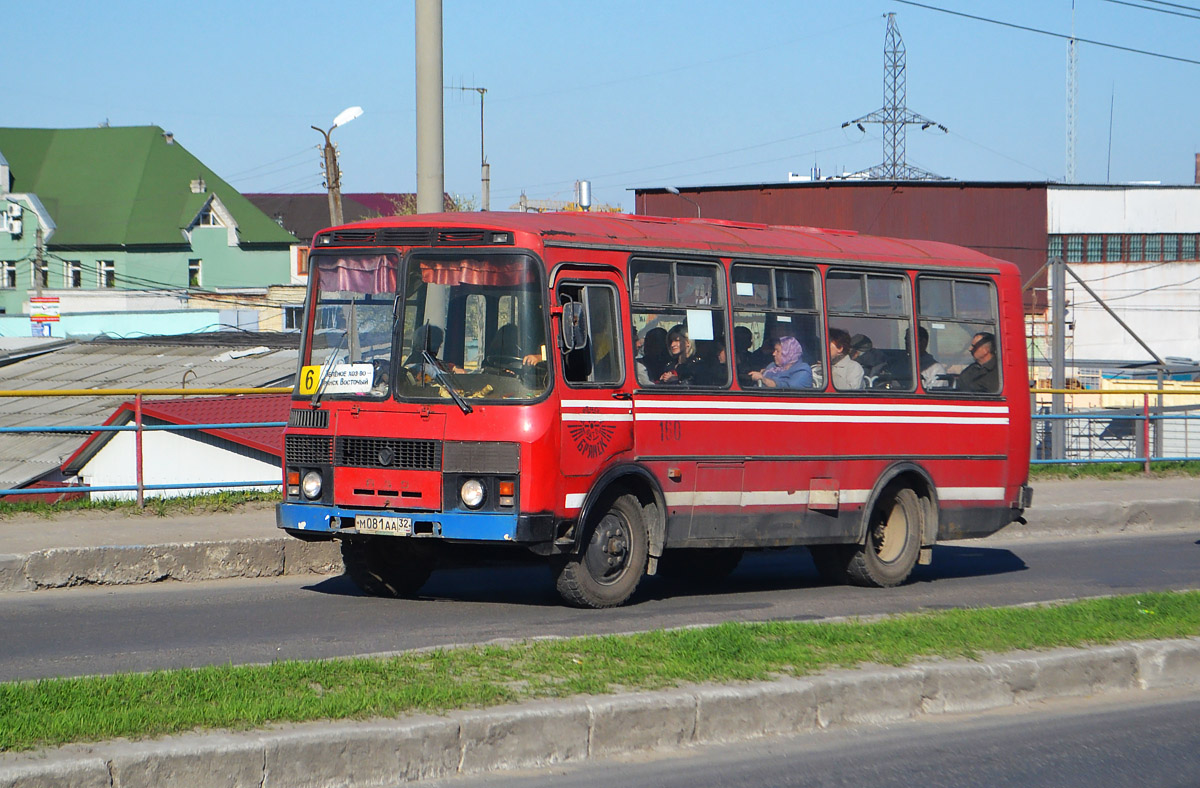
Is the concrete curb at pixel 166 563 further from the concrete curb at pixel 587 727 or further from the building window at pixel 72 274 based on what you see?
the building window at pixel 72 274

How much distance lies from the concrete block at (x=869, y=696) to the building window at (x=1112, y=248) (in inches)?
2018

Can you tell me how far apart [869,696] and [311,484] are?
4.42 meters

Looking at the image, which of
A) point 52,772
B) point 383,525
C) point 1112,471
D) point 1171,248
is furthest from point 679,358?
point 1171,248

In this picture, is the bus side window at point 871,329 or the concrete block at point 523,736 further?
the bus side window at point 871,329

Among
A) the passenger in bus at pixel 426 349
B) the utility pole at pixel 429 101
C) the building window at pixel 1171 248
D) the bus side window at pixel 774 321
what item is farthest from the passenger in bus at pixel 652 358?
the building window at pixel 1171 248

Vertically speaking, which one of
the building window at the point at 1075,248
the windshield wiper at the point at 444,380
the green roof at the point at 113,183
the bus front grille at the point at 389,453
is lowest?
the bus front grille at the point at 389,453

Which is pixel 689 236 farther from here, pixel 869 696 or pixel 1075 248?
pixel 1075 248

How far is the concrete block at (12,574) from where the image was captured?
10320 mm

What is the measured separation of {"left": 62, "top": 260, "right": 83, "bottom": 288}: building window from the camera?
74.5m

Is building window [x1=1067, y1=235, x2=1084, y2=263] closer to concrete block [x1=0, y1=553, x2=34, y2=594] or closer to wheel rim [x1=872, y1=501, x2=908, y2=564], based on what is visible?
wheel rim [x1=872, y1=501, x2=908, y2=564]

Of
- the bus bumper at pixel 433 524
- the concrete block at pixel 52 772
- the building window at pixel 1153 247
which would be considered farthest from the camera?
A: the building window at pixel 1153 247

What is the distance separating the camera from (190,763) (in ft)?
16.2

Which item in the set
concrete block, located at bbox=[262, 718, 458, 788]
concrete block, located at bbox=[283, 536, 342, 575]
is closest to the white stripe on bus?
concrete block, located at bbox=[283, 536, 342, 575]

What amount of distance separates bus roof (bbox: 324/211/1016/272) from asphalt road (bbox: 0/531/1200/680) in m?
2.65
